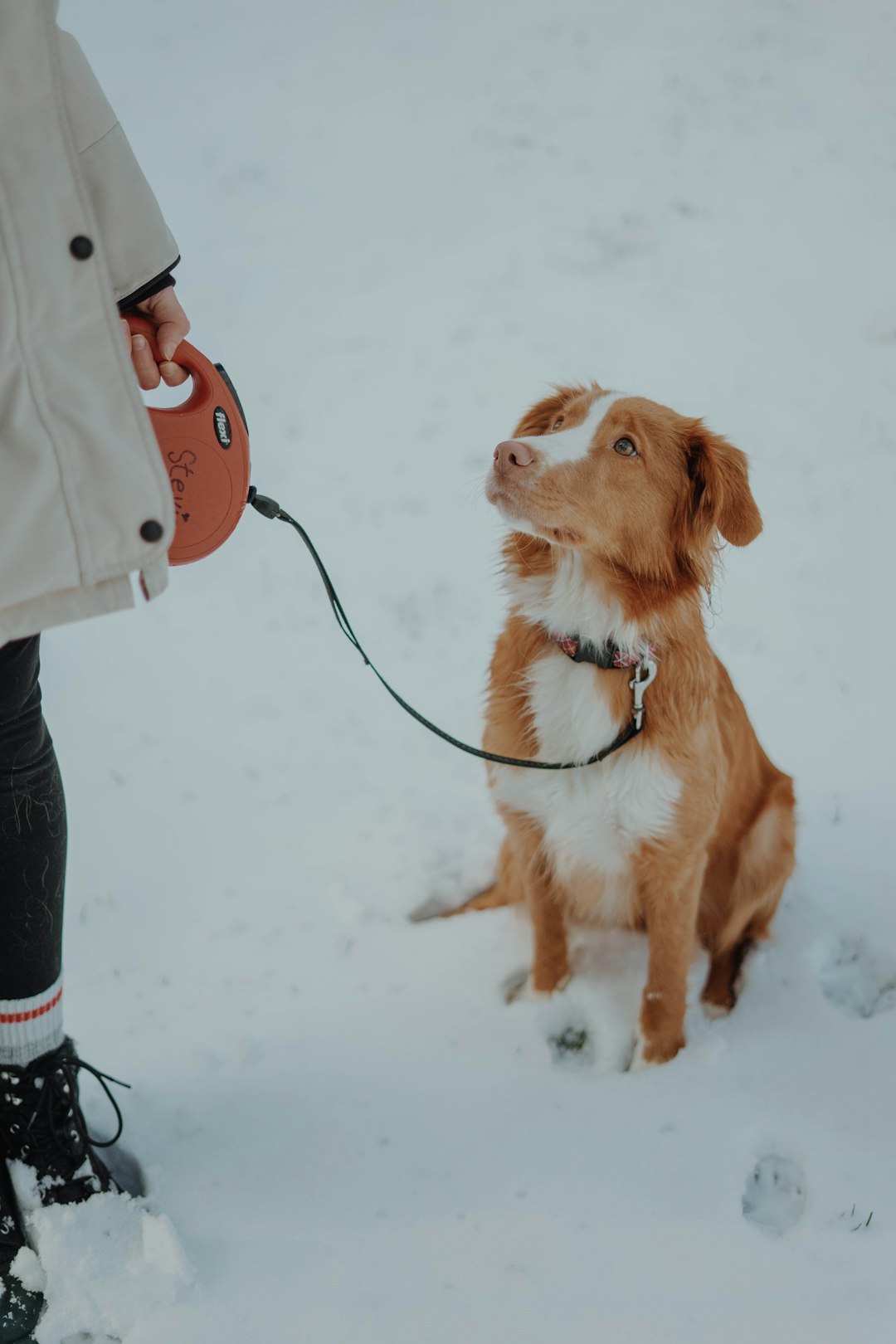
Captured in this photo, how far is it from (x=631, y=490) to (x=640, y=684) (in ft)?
1.31

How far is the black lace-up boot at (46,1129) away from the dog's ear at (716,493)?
1.62m

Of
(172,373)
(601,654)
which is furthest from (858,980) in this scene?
(172,373)

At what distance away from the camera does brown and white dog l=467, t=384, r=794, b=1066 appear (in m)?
2.00

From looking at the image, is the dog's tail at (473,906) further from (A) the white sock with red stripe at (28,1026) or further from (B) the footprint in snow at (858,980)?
(A) the white sock with red stripe at (28,1026)

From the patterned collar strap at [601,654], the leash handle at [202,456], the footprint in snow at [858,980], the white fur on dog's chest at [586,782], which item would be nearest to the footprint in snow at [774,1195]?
the footprint in snow at [858,980]

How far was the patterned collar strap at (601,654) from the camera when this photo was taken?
2.12m

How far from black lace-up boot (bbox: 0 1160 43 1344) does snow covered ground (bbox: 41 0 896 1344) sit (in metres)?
0.08

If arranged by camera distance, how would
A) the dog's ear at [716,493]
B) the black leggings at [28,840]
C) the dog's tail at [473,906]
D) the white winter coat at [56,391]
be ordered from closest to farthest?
the white winter coat at [56,391], the black leggings at [28,840], the dog's ear at [716,493], the dog's tail at [473,906]

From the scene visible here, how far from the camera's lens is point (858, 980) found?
2430 millimetres

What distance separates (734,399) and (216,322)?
2.19 metres

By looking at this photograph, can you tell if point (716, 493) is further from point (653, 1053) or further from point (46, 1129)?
point (46, 1129)

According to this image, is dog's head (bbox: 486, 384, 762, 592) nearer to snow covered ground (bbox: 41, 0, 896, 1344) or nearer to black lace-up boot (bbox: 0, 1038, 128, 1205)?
snow covered ground (bbox: 41, 0, 896, 1344)

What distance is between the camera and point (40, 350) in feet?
4.22

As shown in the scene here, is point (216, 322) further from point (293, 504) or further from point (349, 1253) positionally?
point (349, 1253)
